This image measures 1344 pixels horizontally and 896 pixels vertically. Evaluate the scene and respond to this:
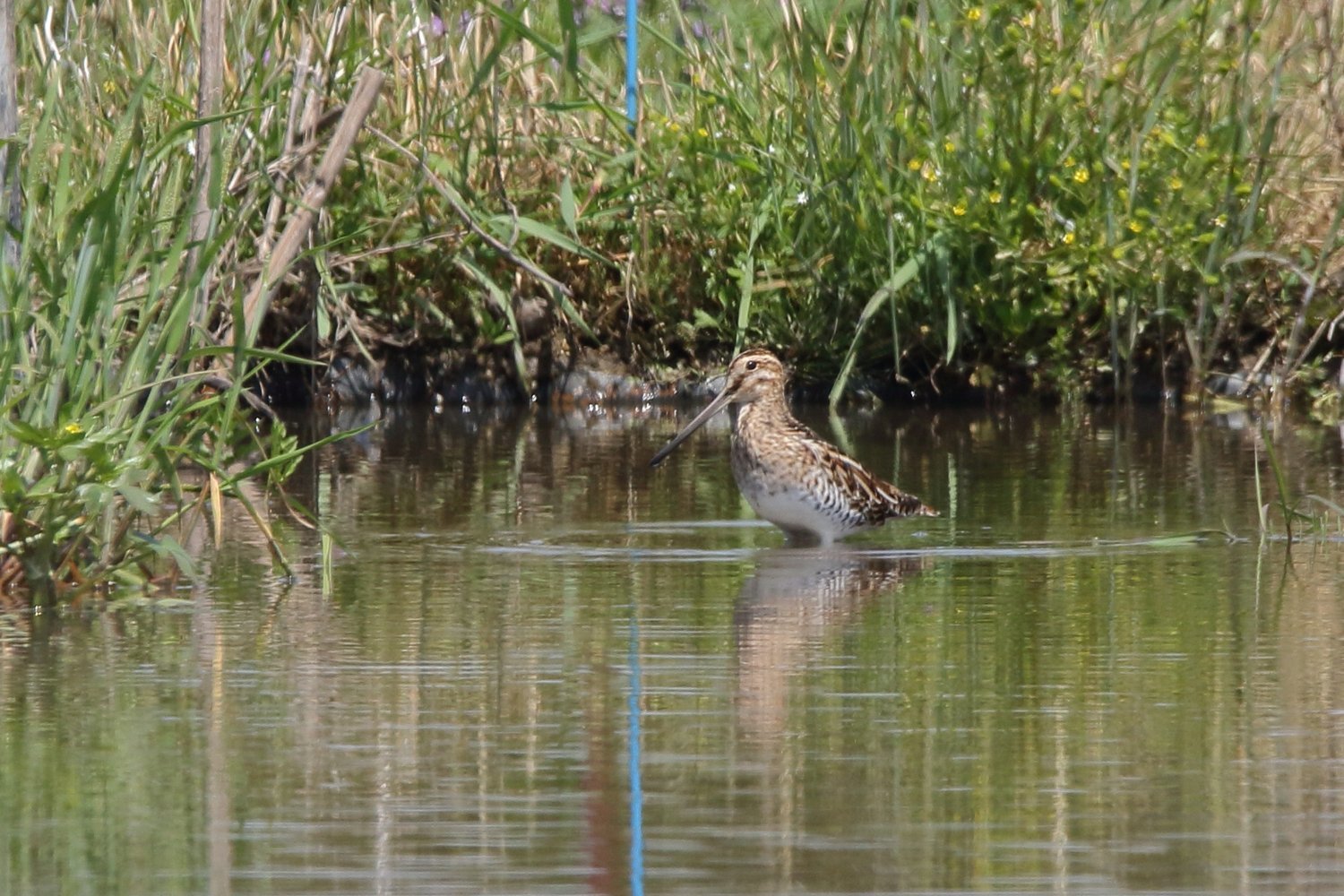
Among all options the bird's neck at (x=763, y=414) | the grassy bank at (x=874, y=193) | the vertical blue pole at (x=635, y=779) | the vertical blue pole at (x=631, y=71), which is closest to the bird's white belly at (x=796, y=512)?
the bird's neck at (x=763, y=414)

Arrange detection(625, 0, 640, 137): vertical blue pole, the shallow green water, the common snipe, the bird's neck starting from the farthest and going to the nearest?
detection(625, 0, 640, 137): vertical blue pole → the bird's neck → the common snipe → the shallow green water

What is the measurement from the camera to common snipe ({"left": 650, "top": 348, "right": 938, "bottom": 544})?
766 centimetres

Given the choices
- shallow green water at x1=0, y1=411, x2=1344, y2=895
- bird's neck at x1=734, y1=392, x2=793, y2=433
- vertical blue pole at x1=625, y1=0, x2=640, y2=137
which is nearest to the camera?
shallow green water at x1=0, y1=411, x2=1344, y2=895

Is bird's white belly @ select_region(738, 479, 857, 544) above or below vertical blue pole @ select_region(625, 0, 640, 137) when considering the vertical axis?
below

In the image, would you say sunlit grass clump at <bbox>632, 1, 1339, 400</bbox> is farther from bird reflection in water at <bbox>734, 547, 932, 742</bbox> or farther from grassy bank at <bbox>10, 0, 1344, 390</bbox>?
bird reflection in water at <bbox>734, 547, 932, 742</bbox>

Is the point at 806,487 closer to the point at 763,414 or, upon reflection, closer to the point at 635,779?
the point at 763,414

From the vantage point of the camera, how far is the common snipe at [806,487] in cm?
766

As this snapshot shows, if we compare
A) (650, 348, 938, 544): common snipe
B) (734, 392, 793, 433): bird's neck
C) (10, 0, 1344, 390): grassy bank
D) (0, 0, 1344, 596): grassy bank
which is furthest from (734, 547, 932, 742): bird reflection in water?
(10, 0, 1344, 390): grassy bank

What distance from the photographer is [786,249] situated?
36.5 feet

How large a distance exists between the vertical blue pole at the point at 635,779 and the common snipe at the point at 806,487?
1925 mm

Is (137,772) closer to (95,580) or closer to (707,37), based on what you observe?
(95,580)

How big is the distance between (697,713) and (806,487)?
2.87m

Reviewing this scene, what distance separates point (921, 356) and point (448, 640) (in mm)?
6207

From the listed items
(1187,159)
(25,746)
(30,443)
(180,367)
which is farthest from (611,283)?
(25,746)
